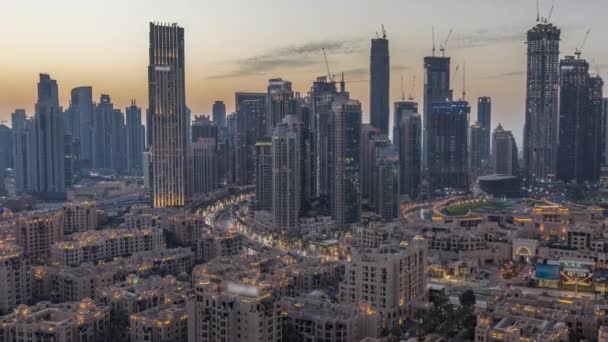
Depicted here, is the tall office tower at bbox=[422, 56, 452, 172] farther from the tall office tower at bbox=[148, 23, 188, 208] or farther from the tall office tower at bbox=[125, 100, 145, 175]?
the tall office tower at bbox=[148, 23, 188, 208]

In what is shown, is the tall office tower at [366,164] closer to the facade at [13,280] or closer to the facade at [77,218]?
the facade at [77,218]

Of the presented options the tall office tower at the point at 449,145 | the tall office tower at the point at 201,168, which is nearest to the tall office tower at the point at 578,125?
the tall office tower at the point at 449,145

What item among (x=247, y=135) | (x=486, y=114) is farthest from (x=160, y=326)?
(x=486, y=114)

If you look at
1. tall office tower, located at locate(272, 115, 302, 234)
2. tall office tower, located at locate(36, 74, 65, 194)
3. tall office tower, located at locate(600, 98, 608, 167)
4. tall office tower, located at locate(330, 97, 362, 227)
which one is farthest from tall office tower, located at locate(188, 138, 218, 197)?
tall office tower, located at locate(600, 98, 608, 167)

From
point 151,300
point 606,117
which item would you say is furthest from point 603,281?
point 606,117

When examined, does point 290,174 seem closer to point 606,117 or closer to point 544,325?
point 544,325

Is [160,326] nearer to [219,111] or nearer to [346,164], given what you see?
[346,164]
